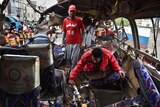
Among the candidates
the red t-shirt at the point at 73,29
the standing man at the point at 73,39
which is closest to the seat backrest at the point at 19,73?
the standing man at the point at 73,39

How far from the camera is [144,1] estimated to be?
4051 millimetres

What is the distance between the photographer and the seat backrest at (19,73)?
228cm

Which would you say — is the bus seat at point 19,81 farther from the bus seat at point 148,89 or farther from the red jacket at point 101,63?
the red jacket at point 101,63

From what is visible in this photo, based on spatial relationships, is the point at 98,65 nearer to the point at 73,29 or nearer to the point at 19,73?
the point at 73,29

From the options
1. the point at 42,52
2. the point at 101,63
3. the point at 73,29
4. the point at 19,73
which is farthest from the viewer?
the point at 73,29

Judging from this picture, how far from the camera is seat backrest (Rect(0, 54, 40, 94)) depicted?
2.28 metres

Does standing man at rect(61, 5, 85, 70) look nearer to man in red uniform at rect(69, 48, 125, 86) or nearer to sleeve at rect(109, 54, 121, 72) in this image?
man in red uniform at rect(69, 48, 125, 86)

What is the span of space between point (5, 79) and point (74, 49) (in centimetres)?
445

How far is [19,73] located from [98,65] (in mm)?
2846

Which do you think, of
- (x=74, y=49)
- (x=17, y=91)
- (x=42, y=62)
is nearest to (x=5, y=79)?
(x=17, y=91)

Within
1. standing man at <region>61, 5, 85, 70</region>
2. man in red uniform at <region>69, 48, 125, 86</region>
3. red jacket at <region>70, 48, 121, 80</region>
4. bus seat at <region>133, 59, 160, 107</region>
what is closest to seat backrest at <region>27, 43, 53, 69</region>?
bus seat at <region>133, 59, 160, 107</region>

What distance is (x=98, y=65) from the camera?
498cm

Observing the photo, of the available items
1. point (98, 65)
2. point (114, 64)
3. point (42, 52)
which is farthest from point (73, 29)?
point (42, 52)

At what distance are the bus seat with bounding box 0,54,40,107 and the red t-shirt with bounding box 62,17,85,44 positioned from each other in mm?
4483
